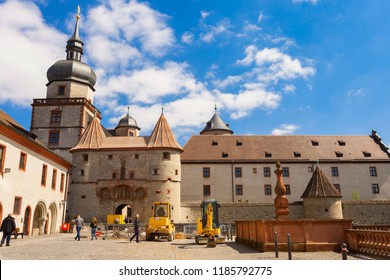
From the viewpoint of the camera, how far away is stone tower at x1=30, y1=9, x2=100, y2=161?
151 ft

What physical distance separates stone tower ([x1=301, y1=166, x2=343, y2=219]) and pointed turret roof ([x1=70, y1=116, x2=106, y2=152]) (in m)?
25.8

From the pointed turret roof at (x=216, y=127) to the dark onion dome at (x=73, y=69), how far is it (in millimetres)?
26902

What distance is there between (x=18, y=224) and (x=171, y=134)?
79.7ft

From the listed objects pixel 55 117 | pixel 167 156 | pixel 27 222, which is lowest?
pixel 27 222

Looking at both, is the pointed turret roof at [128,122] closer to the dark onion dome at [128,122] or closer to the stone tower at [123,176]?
the dark onion dome at [128,122]

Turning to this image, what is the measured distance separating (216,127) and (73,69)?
31613mm

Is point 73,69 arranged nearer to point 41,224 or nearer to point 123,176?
point 123,176

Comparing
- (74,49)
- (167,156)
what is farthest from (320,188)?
(74,49)

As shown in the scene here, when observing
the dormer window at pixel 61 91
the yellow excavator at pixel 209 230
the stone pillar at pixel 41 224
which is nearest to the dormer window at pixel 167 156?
the stone pillar at pixel 41 224

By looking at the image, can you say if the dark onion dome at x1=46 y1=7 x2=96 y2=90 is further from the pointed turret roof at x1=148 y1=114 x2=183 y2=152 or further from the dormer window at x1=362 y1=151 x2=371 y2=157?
the dormer window at x1=362 y1=151 x2=371 y2=157

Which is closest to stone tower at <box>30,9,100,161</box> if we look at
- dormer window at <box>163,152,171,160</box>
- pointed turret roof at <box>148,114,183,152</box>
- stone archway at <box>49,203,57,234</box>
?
pointed turret roof at <box>148,114,183,152</box>

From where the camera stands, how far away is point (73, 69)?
48125 mm

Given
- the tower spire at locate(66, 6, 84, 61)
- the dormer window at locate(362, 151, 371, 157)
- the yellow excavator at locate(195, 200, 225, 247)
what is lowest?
the yellow excavator at locate(195, 200, 225, 247)
